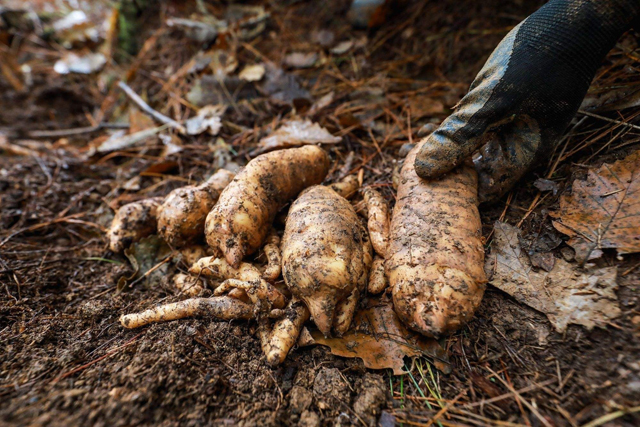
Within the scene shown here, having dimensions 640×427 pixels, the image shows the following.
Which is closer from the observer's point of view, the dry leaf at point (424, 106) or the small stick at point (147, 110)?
the dry leaf at point (424, 106)

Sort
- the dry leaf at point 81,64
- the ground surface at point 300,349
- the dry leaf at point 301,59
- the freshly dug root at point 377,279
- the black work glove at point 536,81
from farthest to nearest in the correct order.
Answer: the dry leaf at point 81,64 → the dry leaf at point 301,59 → the freshly dug root at point 377,279 → the black work glove at point 536,81 → the ground surface at point 300,349

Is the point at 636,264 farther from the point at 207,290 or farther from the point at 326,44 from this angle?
the point at 326,44

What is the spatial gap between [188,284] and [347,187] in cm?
131

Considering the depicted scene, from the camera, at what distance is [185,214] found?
2.27 metres

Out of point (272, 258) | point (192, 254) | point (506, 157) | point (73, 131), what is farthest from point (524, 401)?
point (73, 131)

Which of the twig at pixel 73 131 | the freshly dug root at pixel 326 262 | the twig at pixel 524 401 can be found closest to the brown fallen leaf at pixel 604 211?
the twig at pixel 524 401

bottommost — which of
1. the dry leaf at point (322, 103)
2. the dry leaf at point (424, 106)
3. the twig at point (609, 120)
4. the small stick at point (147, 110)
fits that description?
the small stick at point (147, 110)

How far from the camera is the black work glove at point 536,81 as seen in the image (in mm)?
1798

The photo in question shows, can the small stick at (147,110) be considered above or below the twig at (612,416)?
above

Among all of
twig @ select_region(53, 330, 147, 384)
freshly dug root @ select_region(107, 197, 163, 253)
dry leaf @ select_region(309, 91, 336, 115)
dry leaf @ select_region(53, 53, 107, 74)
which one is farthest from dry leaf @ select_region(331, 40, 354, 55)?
dry leaf @ select_region(53, 53, 107, 74)

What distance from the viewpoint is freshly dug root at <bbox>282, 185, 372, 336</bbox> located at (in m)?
1.72

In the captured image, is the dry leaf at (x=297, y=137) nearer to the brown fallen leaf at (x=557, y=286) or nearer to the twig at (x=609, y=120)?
the brown fallen leaf at (x=557, y=286)

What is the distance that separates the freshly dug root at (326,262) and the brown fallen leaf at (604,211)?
1112 mm

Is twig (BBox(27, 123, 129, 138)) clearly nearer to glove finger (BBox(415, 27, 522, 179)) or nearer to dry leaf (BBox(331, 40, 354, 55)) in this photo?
dry leaf (BBox(331, 40, 354, 55))
